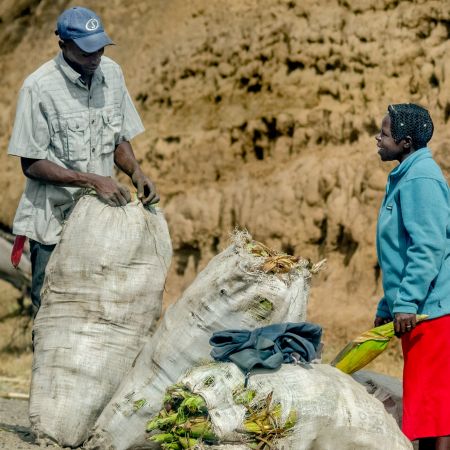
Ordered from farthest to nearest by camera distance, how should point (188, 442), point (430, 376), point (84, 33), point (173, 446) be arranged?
point (84, 33)
point (430, 376)
point (173, 446)
point (188, 442)

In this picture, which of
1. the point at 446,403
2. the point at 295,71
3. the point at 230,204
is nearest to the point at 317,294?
the point at 230,204

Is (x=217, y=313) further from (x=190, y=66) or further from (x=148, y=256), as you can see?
(x=190, y=66)

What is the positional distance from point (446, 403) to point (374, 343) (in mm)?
444

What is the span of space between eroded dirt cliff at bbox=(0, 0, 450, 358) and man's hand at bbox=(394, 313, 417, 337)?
3259mm

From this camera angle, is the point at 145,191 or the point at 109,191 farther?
the point at 145,191

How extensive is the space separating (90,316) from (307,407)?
1.24 metres

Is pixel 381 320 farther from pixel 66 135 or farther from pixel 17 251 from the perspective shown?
pixel 17 251

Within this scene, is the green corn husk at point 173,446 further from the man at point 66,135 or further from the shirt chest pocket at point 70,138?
the shirt chest pocket at point 70,138

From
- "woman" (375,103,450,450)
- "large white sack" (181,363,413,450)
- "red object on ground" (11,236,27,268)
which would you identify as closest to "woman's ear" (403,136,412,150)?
"woman" (375,103,450,450)

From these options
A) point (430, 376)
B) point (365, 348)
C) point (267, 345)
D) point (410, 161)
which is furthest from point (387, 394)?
point (410, 161)

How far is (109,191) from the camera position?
563 centimetres

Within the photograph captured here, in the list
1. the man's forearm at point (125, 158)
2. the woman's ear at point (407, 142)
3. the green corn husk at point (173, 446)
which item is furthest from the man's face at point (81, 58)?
the green corn husk at point (173, 446)

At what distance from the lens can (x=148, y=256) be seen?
569 cm

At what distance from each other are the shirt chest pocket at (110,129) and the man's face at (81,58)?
26 centimetres
